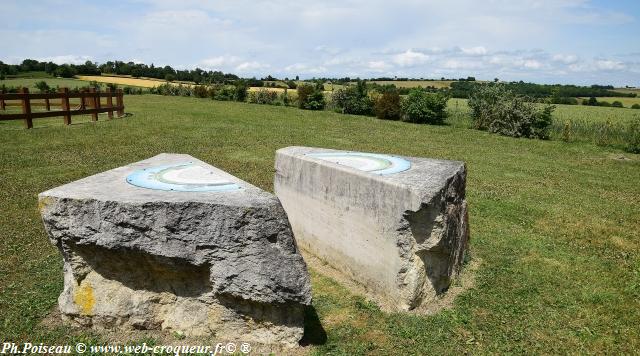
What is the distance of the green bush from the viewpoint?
84.8 feet

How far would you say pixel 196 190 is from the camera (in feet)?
18.7

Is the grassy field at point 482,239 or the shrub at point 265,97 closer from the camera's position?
the grassy field at point 482,239

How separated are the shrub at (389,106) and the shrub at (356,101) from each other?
1.72m

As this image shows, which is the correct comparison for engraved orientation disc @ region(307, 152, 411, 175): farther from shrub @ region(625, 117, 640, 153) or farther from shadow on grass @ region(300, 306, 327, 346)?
shrub @ region(625, 117, 640, 153)

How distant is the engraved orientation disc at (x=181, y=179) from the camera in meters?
5.83

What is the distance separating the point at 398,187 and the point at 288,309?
90.9 inches

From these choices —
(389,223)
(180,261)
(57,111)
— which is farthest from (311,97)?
(180,261)

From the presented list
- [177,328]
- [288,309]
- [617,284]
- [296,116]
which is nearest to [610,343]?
[617,284]

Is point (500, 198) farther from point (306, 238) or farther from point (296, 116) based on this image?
point (296, 116)

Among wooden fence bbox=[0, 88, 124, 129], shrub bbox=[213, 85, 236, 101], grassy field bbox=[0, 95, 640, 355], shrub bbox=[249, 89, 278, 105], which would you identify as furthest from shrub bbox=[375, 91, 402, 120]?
shrub bbox=[213, 85, 236, 101]

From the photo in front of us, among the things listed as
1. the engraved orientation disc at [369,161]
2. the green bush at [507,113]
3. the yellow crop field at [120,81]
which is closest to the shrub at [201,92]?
the yellow crop field at [120,81]

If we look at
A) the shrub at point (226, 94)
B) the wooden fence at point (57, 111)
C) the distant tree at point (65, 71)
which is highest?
the distant tree at point (65, 71)

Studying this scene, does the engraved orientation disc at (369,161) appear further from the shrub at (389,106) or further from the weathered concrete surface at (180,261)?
the shrub at (389,106)

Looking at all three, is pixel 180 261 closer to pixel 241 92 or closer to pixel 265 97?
pixel 265 97
